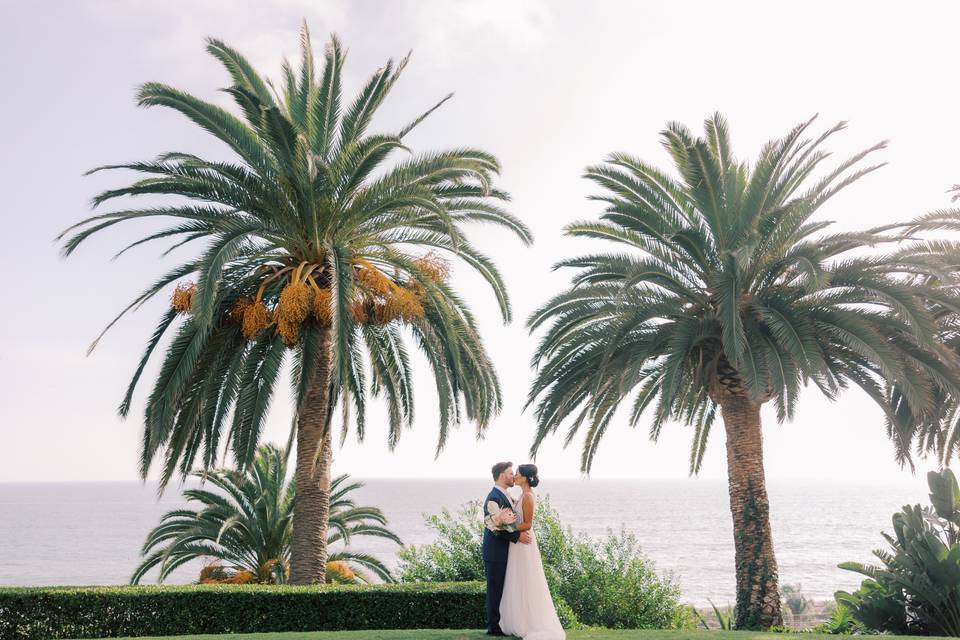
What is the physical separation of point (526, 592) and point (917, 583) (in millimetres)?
7458

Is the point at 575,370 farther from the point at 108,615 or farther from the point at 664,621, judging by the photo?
the point at 108,615

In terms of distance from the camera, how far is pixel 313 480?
14039 mm

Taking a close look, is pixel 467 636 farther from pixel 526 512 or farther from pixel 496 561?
pixel 526 512

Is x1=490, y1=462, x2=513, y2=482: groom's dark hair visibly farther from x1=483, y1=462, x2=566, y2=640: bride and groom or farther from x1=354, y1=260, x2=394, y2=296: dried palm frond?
x1=354, y1=260, x2=394, y2=296: dried palm frond

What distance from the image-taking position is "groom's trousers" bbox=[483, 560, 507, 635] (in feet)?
30.4

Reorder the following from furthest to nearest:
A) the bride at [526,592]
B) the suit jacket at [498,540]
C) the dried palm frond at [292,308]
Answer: the dried palm frond at [292,308] → the suit jacket at [498,540] → the bride at [526,592]

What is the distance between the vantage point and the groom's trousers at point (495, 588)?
9.27m

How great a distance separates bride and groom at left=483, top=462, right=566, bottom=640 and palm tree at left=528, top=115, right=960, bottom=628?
5.41 m

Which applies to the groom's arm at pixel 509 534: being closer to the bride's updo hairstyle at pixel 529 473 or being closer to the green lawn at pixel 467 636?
the bride's updo hairstyle at pixel 529 473

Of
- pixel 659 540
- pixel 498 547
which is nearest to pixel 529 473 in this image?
pixel 498 547

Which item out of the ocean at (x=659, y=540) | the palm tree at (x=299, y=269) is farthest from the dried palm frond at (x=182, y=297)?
the ocean at (x=659, y=540)

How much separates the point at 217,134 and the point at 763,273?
10177 millimetres

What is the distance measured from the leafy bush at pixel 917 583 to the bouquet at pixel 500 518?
7508 mm

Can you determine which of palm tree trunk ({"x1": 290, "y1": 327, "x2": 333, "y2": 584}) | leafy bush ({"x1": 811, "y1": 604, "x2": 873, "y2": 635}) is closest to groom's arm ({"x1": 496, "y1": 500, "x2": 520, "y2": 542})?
palm tree trunk ({"x1": 290, "y1": 327, "x2": 333, "y2": 584})
